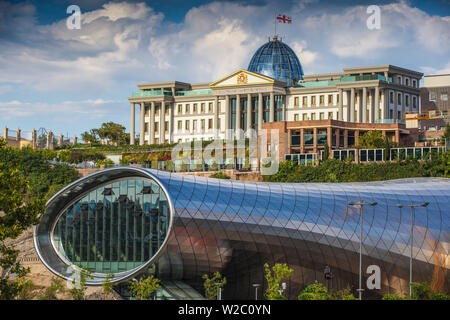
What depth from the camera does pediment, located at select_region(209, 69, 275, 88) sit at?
146 meters

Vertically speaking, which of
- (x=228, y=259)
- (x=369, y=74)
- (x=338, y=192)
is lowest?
(x=228, y=259)

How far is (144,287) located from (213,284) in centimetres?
633

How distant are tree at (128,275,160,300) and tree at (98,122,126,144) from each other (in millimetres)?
118424

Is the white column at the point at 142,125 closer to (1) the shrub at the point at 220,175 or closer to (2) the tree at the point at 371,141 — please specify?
(1) the shrub at the point at 220,175

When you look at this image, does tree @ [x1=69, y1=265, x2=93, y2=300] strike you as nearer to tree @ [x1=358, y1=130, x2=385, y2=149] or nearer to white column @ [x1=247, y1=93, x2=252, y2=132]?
tree @ [x1=358, y1=130, x2=385, y2=149]

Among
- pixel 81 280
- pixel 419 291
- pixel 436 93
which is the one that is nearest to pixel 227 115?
pixel 436 93

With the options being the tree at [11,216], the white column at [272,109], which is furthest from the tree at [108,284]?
the white column at [272,109]

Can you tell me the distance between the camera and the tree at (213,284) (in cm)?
5453

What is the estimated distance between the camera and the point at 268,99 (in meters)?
150

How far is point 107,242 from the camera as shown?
57.8 meters

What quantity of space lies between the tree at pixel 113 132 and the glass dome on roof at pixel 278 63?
34.1 m

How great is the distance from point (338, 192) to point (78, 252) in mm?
23357
